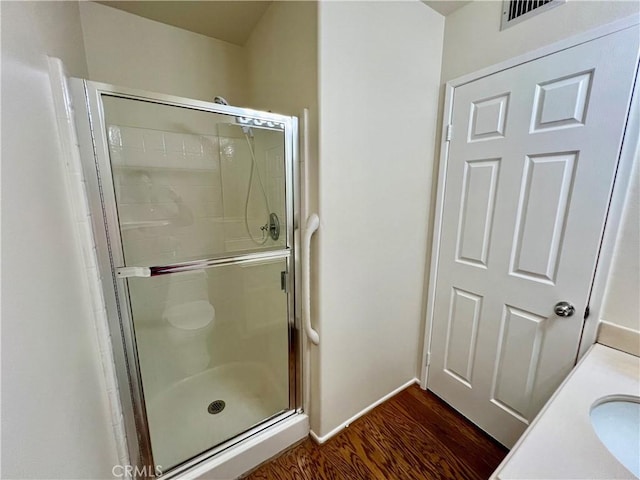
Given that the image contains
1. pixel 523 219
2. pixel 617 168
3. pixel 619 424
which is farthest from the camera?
pixel 523 219

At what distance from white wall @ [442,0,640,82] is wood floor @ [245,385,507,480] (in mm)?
2062

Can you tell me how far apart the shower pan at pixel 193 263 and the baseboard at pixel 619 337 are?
4.59ft

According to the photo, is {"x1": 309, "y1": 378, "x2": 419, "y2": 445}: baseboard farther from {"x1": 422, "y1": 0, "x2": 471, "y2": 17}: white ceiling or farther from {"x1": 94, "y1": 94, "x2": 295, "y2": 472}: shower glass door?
{"x1": 422, "y1": 0, "x2": 471, "y2": 17}: white ceiling

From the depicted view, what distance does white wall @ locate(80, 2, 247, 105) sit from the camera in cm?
150

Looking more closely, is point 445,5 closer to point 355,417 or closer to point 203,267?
point 203,267

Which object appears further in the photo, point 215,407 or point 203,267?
point 215,407

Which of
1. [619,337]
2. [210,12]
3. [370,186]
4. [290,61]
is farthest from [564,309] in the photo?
[210,12]

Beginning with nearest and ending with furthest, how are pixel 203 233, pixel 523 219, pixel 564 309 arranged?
pixel 564 309 → pixel 523 219 → pixel 203 233

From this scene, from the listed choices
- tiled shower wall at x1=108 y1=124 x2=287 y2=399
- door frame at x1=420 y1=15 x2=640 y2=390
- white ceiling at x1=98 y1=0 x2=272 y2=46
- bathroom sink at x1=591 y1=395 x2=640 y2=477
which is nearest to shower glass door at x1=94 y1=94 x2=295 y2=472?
tiled shower wall at x1=108 y1=124 x2=287 y2=399

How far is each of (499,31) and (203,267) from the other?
6.13 ft

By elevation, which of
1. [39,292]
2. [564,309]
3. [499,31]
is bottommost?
[564,309]

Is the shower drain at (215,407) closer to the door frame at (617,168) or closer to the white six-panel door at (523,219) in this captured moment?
the white six-panel door at (523,219)

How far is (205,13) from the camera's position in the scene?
5.06 feet

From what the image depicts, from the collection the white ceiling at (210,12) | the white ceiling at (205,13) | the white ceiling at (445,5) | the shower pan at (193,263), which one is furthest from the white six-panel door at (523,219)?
the white ceiling at (205,13)
